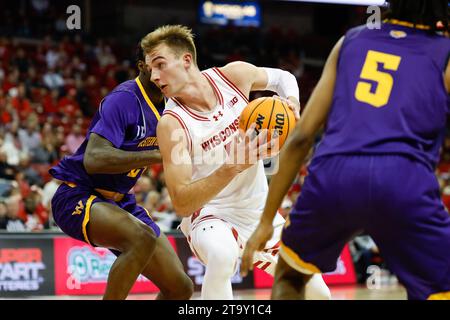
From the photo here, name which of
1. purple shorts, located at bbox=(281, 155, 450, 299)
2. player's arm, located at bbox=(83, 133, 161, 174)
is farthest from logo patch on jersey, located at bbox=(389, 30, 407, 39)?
player's arm, located at bbox=(83, 133, 161, 174)

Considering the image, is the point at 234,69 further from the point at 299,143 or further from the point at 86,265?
the point at 86,265

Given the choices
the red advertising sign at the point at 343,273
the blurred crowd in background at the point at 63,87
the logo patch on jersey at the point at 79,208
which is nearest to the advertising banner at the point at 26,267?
the blurred crowd in background at the point at 63,87

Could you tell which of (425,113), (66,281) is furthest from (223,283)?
(66,281)

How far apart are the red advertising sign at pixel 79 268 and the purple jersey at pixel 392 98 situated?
7190mm

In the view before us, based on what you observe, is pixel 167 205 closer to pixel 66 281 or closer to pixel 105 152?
pixel 66 281

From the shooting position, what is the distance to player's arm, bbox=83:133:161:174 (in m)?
4.88

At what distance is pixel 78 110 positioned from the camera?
51.9ft

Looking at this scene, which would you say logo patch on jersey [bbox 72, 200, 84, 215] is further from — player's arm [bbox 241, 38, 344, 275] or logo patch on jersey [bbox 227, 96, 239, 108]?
player's arm [bbox 241, 38, 344, 275]

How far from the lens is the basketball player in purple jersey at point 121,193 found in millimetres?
4789

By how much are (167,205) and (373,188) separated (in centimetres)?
911

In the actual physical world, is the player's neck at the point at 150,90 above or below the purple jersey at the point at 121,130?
above

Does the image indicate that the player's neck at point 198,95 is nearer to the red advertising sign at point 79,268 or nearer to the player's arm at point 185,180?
the player's arm at point 185,180

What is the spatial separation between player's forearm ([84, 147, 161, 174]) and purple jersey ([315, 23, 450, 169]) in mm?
2039

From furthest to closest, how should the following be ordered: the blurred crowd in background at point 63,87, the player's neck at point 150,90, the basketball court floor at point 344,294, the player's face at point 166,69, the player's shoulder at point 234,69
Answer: the blurred crowd in background at point 63,87 → the basketball court floor at point 344,294 → the player's neck at point 150,90 → the player's shoulder at point 234,69 → the player's face at point 166,69
